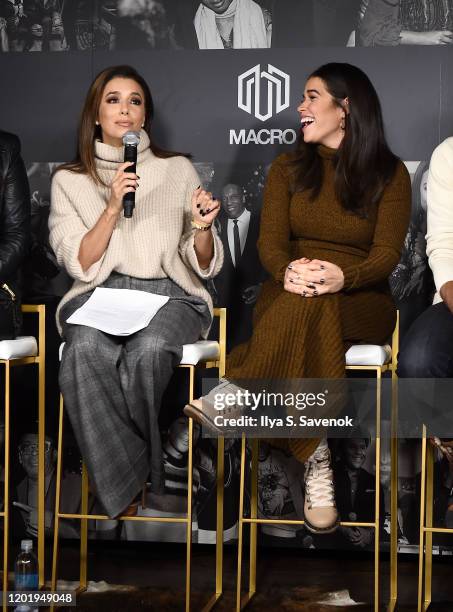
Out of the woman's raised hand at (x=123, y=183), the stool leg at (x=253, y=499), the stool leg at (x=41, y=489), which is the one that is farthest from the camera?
the stool leg at (x=253, y=499)

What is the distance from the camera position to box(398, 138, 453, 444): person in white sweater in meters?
2.95

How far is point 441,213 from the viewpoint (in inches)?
126

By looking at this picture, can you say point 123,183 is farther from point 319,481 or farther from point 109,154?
point 319,481

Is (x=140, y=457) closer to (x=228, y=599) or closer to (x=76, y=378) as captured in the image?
(x=76, y=378)

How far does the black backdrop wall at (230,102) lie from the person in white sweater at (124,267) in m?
0.40

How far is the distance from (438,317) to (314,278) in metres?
0.38

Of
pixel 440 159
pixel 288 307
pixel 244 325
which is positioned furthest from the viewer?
pixel 244 325

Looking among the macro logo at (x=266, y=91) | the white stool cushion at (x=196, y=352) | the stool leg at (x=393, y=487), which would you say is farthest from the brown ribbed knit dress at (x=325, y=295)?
the macro logo at (x=266, y=91)

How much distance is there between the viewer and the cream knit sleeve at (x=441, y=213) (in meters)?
3.14

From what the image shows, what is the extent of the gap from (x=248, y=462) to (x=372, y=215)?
116 cm

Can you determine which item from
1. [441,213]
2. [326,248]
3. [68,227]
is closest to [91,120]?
[68,227]

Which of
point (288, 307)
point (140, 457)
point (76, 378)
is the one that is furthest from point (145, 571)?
point (288, 307)

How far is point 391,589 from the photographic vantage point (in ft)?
10.8

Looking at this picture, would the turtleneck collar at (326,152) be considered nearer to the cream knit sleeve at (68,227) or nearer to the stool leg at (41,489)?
the cream knit sleeve at (68,227)
